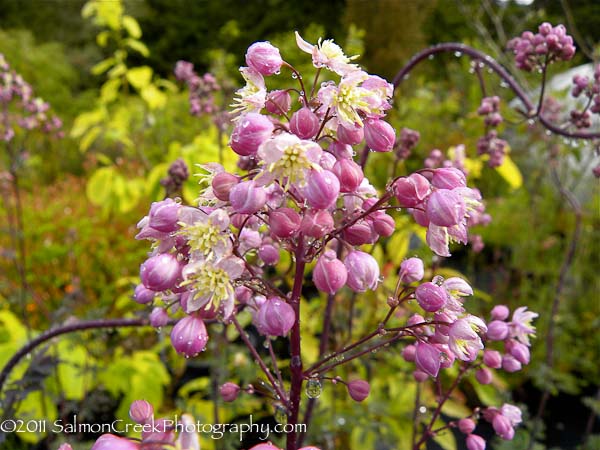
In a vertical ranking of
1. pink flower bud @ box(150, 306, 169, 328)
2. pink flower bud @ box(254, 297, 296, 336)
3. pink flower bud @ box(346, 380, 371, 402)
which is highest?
pink flower bud @ box(254, 297, 296, 336)

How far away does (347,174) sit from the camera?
621 millimetres

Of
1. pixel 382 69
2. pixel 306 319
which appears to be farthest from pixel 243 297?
pixel 382 69

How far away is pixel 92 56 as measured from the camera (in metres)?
12.6

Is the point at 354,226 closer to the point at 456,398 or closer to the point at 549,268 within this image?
the point at 456,398

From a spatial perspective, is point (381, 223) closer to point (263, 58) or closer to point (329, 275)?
point (329, 275)

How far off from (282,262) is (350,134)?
172cm

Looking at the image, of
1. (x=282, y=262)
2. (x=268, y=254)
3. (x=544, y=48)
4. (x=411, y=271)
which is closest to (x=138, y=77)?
(x=282, y=262)

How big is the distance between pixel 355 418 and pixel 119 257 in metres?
2.51

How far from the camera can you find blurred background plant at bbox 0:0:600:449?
183cm

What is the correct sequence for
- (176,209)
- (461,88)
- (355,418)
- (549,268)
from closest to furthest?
(176,209), (355,418), (549,268), (461,88)

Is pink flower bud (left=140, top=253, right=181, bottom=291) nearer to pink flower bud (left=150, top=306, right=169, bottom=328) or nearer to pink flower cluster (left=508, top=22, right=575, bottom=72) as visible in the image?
pink flower bud (left=150, top=306, right=169, bottom=328)

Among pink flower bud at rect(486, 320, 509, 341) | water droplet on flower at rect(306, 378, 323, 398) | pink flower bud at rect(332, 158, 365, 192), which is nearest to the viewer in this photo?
pink flower bud at rect(332, 158, 365, 192)

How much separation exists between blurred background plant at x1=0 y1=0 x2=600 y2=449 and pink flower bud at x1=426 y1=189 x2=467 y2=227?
1.68 ft

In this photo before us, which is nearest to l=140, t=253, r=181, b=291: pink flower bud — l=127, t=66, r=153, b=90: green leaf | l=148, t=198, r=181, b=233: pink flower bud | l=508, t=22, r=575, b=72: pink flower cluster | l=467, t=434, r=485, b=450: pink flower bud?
l=148, t=198, r=181, b=233: pink flower bud
